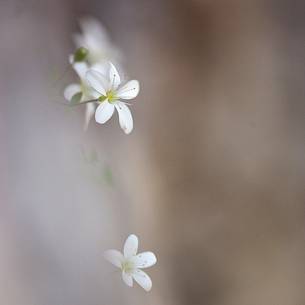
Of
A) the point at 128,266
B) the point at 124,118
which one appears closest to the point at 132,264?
the point at 128,266

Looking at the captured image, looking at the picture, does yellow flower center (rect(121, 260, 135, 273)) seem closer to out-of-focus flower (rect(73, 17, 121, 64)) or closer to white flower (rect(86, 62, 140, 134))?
white flower (rect(86, 62, 140, 134))

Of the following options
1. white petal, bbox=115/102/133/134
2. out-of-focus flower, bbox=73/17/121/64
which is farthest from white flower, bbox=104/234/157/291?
out-of-focus flower, bbox=73/17/121/64

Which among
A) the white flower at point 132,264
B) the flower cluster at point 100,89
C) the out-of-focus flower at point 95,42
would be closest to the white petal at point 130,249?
the white flower at point 132,264

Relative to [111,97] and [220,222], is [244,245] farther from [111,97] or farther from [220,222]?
[111,97]

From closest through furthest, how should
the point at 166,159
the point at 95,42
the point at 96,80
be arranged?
the point at 96,80 < the point at 95,42 < the point at 166,159

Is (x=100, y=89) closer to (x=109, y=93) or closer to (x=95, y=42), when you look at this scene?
(x=109, y=93)
